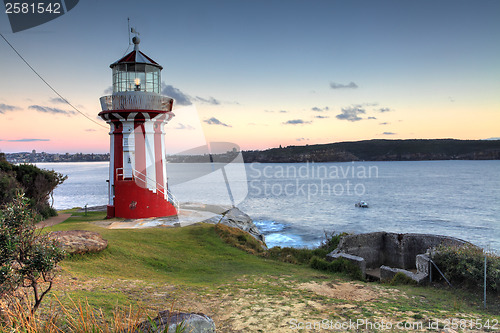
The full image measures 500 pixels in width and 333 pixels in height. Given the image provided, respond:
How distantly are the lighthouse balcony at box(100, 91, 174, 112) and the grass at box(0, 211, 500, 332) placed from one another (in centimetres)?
644

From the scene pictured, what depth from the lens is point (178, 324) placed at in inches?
154

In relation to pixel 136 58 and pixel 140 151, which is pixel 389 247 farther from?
pixel 136 58

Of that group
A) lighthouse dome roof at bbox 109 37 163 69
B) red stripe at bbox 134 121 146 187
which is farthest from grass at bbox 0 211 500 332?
lighthouse dome roof at bbox 109 37 163 69

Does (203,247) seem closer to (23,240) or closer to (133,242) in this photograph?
(133,242)

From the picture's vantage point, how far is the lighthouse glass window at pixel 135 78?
16312 millimetres

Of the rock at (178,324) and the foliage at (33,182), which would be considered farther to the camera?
the foliage at (33,182)

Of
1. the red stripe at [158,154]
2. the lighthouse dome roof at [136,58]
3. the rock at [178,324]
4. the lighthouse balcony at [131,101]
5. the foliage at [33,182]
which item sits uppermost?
the lighthouse dome roof at [136,58]

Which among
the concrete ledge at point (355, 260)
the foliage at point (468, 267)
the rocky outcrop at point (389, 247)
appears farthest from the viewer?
the rocky outcrop at point (389, 247)

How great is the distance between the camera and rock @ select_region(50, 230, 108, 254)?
9.14 meters

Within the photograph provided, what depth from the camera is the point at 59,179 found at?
67.6 feet

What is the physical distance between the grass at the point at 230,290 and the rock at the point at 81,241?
204 mm

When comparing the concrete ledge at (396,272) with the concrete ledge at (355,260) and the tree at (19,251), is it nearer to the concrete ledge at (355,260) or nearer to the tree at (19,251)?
the concrete ledge at (355,260)

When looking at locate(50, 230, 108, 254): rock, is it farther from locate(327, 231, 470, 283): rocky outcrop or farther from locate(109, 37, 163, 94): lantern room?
locate(327, 231, 470, 283): rocky outcrop

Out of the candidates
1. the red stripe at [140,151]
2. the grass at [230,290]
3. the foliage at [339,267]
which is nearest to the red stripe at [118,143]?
the red stripe at [140,151]
